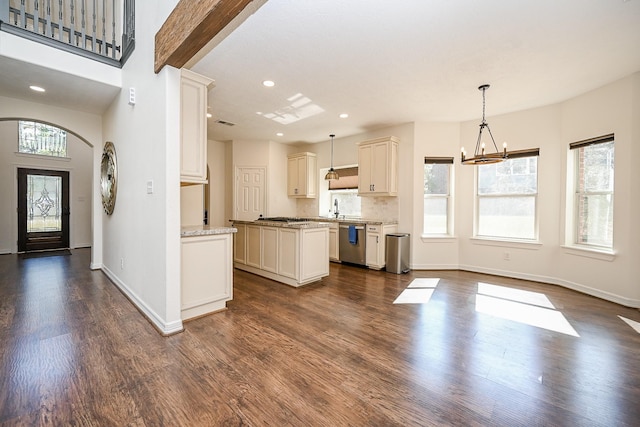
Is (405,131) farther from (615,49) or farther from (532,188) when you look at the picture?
(615,49)

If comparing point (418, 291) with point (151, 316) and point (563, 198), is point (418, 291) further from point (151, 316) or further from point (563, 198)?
point (151, 316)

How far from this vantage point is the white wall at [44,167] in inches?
240

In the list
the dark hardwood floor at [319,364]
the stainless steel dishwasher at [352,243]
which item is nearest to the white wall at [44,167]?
the dark hardwood floor at [319,364]

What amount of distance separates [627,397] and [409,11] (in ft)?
10.1

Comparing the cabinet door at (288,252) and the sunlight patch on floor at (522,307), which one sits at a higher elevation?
the cabinet door at (288,252)

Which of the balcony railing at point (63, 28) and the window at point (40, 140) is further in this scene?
the window at point (40, 140)

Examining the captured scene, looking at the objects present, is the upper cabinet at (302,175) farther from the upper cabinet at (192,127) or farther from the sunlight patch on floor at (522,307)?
the sunlight patch on floor at (522,307)

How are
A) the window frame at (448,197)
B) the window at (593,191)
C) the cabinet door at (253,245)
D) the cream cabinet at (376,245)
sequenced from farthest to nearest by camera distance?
the window frame at (448,197), the cream cabinet at (376,245), the cabinet door at (253,245), the window at (593,191)

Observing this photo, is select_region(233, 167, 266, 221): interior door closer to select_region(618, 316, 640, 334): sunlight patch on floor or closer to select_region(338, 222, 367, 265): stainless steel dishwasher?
select_region(338, 222, 367, 265): stainless steel dishwasher

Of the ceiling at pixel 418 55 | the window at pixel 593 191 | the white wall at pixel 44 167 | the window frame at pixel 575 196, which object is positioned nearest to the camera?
the ceiling at pixel 418 55

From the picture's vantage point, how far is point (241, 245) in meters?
4.91

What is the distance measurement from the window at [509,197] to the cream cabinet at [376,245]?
5.60 feet

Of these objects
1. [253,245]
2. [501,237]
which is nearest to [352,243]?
[253,245]

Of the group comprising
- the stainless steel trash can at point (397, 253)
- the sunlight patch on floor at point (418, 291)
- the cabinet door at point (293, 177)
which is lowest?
the sunlight patch on floor at point (418, 291)
